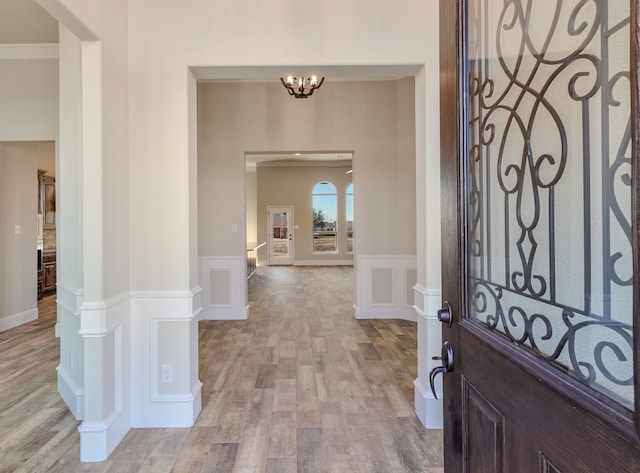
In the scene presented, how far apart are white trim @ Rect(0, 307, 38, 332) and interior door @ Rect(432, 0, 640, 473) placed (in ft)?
17.7

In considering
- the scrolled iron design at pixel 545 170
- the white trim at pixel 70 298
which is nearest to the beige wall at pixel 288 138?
the white trim at pixel 70 298

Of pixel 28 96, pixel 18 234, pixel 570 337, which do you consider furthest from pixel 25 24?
pixel 570 337

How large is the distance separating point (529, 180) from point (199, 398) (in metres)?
2.42

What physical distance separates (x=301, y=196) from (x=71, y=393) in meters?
9.76

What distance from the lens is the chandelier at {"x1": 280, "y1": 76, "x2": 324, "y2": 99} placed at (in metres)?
4.45

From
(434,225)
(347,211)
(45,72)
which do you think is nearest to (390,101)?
(434,225)

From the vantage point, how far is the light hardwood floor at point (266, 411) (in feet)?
6.34

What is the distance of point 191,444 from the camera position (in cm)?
208

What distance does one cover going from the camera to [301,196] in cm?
1185

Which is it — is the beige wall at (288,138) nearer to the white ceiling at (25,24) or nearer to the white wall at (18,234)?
the white ceiling at (25,24)

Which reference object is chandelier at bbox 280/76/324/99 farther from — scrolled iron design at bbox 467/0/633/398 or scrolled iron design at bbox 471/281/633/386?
scrolled iron design at bbox 471/281/633/386

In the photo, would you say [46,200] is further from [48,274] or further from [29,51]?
[29,51]

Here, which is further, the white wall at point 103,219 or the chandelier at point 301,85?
the chandelier at point 301,85

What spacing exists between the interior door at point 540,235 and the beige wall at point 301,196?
10690 millimetres
